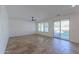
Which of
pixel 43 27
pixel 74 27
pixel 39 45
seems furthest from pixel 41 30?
pixel 74 27

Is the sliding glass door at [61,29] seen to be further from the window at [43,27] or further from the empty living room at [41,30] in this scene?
the window at [43,27]

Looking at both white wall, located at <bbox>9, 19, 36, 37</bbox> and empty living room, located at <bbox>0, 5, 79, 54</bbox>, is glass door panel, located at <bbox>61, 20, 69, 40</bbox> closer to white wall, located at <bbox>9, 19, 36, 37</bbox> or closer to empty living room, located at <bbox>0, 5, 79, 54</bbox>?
empty living room, located at <bbox>0, 5, 79, 54</bbox>

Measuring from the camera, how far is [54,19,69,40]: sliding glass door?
1.37 metres

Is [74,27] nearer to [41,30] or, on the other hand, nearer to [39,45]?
[41,30]

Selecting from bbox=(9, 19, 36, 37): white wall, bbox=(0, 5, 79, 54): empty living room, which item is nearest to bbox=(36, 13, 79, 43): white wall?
bbox=(0, 5, 79, 54): empty living room

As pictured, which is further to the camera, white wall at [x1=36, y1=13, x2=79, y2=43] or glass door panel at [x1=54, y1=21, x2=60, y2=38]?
glass door panel at [x1=54, y1=21, x2=60, y2=38]

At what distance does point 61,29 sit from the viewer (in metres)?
1.38

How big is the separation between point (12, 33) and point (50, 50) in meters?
0.67

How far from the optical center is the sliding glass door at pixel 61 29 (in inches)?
53.9

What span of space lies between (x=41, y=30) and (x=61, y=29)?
34cm

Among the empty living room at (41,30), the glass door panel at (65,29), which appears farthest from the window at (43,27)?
the glass door panel at (65,29)

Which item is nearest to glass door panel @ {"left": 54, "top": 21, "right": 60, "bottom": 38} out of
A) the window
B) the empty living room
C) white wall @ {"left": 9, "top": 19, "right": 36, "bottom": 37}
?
the empty living room

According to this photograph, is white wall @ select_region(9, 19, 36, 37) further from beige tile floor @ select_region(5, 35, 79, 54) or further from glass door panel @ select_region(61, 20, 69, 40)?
glass door panel @ select_region(61, 20, 69, 40)

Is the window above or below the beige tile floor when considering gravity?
above
